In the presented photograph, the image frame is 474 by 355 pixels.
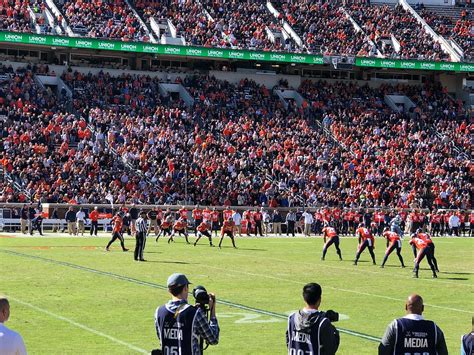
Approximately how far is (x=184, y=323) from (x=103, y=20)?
53172 mm

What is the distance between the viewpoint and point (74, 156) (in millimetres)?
47812

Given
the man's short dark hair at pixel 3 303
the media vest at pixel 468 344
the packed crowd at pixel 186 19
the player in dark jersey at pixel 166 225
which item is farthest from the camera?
the packed crowd at pixel 186 19

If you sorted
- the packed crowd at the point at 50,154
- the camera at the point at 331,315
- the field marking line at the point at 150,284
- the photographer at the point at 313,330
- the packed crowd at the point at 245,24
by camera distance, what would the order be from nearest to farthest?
the camera at the point at 331,315, the photographer at the point at 313,330, the field marking line at the point at 150,284, the packed crowd at the point at 50,154, the packed crowd at the point at 245,24

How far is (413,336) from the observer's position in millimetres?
8109

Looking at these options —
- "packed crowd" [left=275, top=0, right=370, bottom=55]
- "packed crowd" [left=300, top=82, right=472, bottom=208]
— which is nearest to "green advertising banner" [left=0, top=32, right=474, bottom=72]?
"packed crowd" [left=275, top=0, right=370, bottom=55]

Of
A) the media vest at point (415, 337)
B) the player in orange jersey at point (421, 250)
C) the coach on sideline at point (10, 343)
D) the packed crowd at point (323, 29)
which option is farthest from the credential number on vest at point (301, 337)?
the packed crowd at point (323, 29)

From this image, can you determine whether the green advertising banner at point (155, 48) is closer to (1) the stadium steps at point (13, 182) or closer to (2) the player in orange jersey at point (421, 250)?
(1) the stadium steps at point (13, 182)

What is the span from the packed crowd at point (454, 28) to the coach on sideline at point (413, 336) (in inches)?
2549

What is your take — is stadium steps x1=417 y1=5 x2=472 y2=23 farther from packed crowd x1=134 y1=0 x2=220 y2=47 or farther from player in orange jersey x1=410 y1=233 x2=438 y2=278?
player in orange jersey x1=410 y1=233 x2=438 y2=278

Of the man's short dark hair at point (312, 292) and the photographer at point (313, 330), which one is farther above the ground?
the man's short dark hair at point (312, 292)

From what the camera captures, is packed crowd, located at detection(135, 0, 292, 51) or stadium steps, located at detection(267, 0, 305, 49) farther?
stadium steps, located at detection(267, 0, 305, 49)

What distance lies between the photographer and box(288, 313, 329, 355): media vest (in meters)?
8.11

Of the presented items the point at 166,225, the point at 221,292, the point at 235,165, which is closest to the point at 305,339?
the point at 221,292

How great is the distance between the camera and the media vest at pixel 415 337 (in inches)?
319
